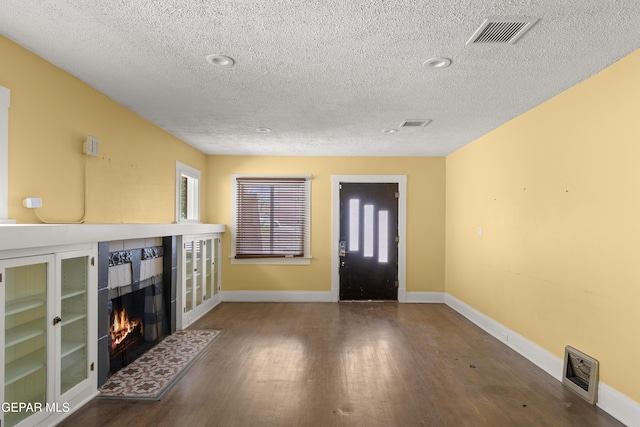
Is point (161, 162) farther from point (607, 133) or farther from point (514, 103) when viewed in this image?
point (607, 133)

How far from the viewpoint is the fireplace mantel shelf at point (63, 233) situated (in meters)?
2.08

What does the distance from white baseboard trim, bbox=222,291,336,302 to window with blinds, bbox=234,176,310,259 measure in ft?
2.15

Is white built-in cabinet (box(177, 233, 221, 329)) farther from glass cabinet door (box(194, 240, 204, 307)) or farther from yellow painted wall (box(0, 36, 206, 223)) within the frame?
yellow painted wall (box(0, 36, 206, 223))

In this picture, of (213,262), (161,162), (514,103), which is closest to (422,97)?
(514,103)

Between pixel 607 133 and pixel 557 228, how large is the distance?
95 centimetres

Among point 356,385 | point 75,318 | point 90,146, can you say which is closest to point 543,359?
point 356,385

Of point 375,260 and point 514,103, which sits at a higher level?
point 514,103

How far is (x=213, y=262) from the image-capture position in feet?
19.9

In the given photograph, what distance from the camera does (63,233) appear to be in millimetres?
2508

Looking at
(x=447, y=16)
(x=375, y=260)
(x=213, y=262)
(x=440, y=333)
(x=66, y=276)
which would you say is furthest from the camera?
(x=375, y=260)

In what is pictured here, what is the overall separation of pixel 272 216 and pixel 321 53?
4166mm

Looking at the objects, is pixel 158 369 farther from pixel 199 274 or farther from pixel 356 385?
pixel 199 274

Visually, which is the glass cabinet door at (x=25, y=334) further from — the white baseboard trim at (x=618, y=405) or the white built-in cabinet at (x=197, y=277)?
the white baseboard trim at (x=618, y=405)

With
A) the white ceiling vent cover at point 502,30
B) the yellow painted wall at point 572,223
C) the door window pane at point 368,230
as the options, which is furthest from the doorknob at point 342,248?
the white ceiling vent cover at point 502,30
